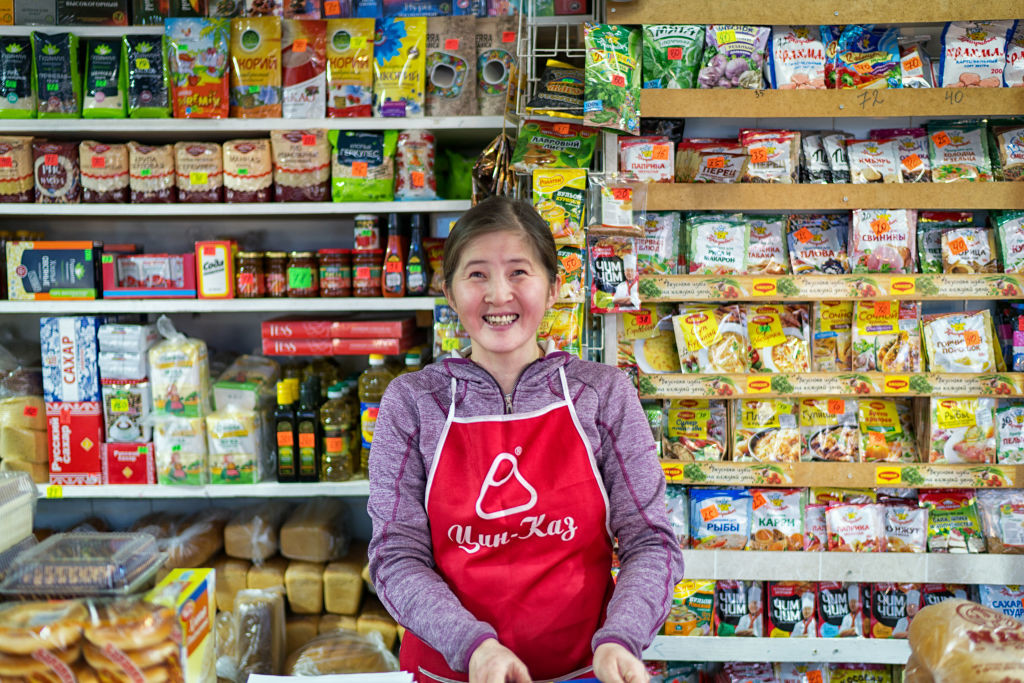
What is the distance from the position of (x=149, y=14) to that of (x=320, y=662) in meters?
2.47

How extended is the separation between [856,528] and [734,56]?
1687mm

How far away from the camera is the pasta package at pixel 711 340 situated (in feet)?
8.25

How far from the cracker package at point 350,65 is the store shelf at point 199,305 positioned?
69 cm

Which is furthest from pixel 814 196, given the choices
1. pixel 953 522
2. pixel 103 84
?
pixel 103 84

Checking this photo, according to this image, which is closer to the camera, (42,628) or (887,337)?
(42,628)

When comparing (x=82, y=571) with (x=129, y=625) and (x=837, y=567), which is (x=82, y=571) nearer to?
(x=129, y=625)

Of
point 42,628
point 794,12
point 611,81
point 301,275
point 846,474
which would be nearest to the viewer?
point 42,628

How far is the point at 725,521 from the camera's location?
257 centimetres

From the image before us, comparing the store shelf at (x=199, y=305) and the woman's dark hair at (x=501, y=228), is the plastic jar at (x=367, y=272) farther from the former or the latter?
the woman's dark hair at (x=501, y=228)

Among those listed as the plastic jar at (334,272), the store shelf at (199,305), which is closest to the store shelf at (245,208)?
the plastic jar at (334,272)

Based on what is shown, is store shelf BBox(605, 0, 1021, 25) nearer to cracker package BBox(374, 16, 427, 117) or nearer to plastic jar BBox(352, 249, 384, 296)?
cracker package BBox(374, 16, 427, 117)

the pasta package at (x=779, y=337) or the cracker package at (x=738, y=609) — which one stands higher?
the pasta package at (x=779, y=337)

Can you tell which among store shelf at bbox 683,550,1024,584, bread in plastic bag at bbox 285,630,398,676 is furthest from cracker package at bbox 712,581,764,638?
bread in plastic bag at bbox 285,630,398,676

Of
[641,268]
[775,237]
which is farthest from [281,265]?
[775,237]
